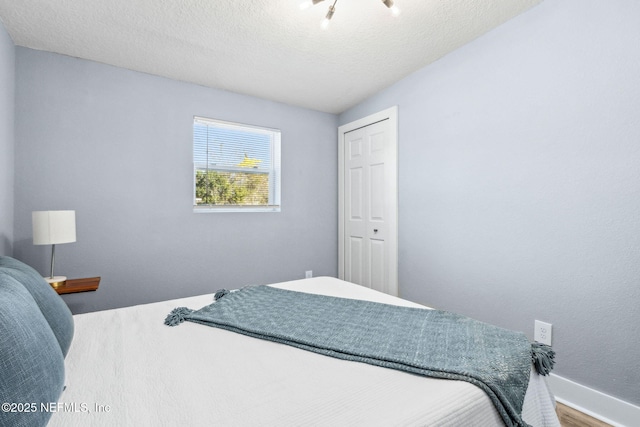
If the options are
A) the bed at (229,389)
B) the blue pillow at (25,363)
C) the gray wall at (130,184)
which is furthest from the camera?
the gray wall at (130,184)

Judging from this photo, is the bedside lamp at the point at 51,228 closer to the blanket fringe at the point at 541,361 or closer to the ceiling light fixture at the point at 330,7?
the ceiling light fixture at the point at 330,7

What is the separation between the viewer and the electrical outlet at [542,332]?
6.11ft

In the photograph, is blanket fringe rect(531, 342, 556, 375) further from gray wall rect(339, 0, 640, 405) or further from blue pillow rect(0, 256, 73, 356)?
blue pillow rect(0, 256, 73, 356)

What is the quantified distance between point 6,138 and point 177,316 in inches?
77.6

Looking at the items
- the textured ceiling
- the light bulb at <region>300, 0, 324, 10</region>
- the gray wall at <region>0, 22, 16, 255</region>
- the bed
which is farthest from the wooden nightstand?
the light bulb at <region>300, 0, 324, 10</region>

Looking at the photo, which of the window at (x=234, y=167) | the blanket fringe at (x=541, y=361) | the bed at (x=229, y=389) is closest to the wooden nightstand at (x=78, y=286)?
the bed at (x=229, y=389)

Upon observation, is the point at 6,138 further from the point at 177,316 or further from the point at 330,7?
the point at 330,7

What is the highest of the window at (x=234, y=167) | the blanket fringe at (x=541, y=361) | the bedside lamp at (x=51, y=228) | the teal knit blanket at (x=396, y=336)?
the window at (x=234, y=167)

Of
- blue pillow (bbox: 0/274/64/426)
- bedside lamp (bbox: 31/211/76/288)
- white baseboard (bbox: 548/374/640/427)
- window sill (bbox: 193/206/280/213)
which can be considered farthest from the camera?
window sill (bbox: 193/206/280/213)

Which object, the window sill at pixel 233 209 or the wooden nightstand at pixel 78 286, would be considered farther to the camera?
the window sill at pixel 233 209

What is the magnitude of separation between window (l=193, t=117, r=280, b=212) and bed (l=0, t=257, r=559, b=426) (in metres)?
1.91

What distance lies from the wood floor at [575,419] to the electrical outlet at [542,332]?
362 millimetres

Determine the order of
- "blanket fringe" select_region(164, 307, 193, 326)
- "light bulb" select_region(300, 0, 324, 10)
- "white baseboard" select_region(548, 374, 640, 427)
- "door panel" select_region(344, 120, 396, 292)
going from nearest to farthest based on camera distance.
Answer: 1. "blanket fringe" select_region(164, 307, 193, 326)
2. "white baseboard" select_region(548, 374, 640, 427)
3. "light bulb" select_region(300, 0, 324, 10)
4. "door panel" select_region(344, 120, 396, 292)

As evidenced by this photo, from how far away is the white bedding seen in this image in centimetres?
76
